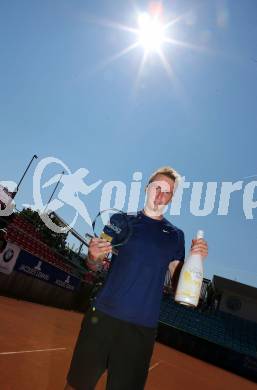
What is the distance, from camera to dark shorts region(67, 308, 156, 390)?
7.75ft

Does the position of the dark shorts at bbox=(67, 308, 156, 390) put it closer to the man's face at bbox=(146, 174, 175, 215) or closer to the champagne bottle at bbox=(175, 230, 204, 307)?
the champagne bottle at bbox=(175, 230, 204, 307)

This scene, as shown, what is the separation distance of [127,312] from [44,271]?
17.8 m

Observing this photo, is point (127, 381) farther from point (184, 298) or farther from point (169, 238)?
point (169, 238)

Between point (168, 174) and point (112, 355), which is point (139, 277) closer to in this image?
point (112, 355)

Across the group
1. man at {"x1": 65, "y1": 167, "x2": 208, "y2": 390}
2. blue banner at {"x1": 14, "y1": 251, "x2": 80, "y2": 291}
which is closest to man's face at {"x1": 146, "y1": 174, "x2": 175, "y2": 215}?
man at {"x1": 65, "y1": 167, "x2": 208, "y2": 390}

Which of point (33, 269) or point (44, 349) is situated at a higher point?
point (33, 269)

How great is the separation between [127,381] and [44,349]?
633 centimetres

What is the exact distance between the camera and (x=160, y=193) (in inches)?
113

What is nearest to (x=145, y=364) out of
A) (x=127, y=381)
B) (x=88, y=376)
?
(x=127, y=381)

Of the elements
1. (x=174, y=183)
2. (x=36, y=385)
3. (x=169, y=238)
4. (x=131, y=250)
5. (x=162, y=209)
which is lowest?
(x=36, y=385)

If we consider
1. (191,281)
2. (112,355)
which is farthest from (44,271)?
(112,355)

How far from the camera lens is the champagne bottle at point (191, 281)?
276 cm

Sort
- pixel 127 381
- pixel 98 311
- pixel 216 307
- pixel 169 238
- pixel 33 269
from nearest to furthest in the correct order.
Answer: pixel 127 381 → pixel 98 311 → pixel 169 238 → pixel 33 269 → pixel 216 307

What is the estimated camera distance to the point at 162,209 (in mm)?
2914
